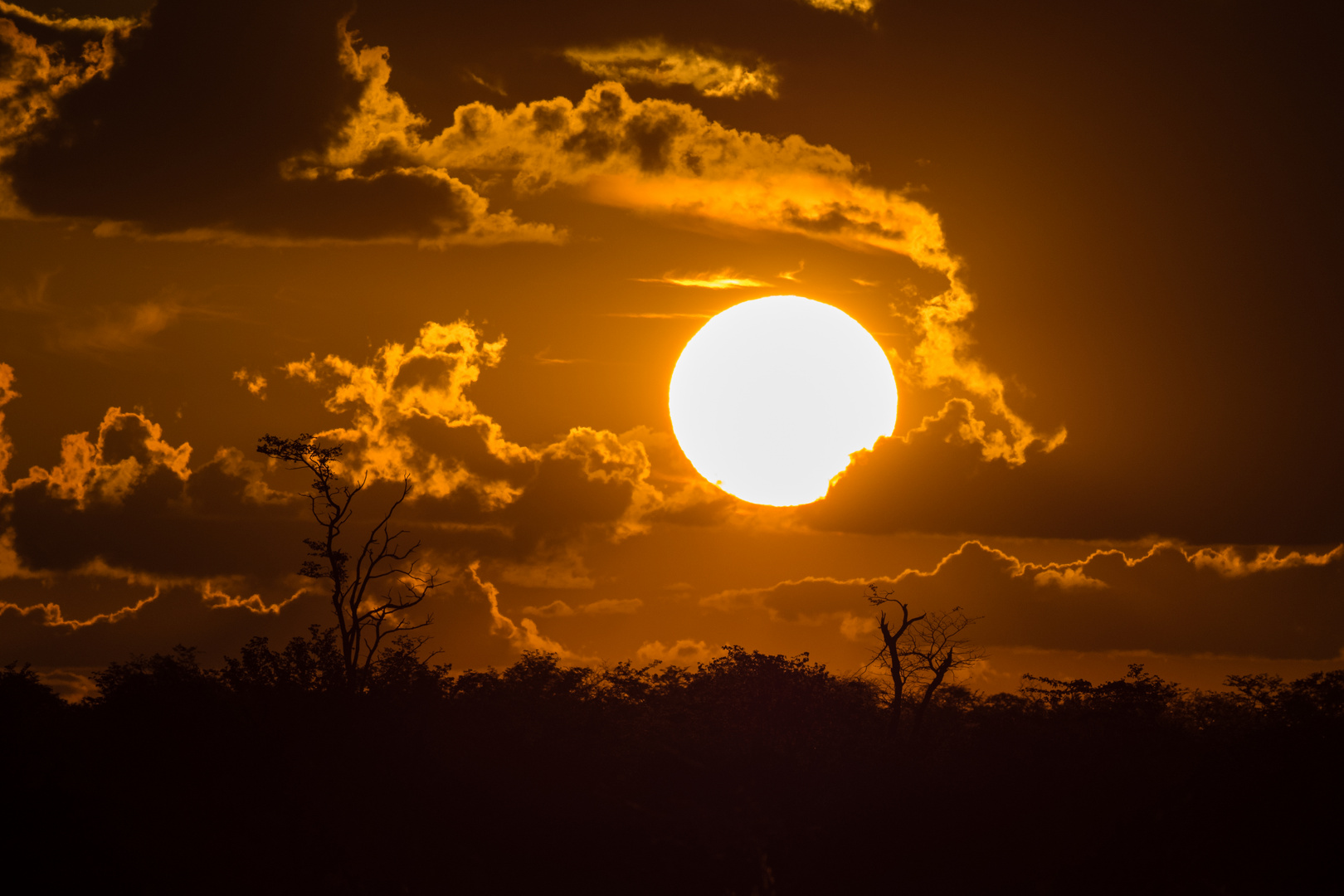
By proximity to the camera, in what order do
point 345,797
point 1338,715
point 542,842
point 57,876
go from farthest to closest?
point 1338,715 < point 542,842 < point 345,797 < point 57,876

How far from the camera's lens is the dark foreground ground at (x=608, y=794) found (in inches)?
1977

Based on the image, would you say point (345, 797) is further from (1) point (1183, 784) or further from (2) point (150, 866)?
(1) point (1183, 784)

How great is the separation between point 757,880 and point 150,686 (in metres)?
32.2

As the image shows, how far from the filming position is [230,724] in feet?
182

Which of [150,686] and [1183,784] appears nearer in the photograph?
[150,686]

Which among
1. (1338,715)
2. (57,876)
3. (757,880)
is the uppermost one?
(1338,715)

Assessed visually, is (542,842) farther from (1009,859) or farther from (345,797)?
(1009,859)

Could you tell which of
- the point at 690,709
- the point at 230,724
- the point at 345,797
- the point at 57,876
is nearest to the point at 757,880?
the point at 690,709

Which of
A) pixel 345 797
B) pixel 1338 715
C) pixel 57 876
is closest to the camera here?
pixel 57 876

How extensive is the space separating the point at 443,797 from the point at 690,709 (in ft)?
67.5

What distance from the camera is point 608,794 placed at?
204ft

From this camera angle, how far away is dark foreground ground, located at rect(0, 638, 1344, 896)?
165 ft

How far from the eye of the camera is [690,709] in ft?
242

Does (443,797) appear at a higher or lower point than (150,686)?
lower
